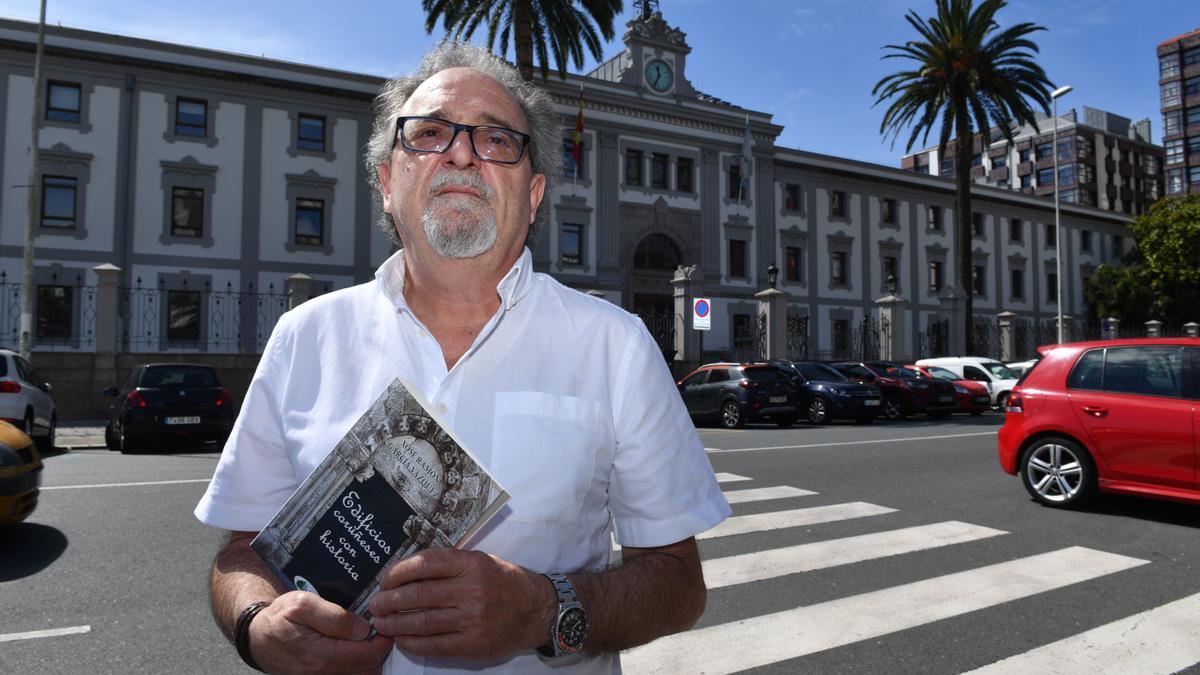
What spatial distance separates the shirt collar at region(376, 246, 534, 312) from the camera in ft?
6.10

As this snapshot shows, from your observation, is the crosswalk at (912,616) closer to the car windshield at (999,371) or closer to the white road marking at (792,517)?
the white road marking at (792,517)

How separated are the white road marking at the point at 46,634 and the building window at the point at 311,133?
27215mm

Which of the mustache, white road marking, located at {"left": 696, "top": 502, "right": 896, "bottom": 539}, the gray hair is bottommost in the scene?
white road marking, located at {"left": 696, "top": 502, "right": 896, "bottom": 539}

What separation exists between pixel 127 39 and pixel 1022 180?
7531cm

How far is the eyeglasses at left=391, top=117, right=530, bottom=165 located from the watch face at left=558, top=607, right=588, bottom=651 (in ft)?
3.57

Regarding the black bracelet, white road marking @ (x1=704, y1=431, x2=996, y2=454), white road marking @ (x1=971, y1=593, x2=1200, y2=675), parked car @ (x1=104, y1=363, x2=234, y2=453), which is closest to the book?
the black bracelet

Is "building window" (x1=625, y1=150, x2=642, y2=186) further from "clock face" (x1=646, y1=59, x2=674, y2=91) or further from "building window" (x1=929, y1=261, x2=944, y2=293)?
"building window" (x1=929, y1=261, x2=944, y2=293)

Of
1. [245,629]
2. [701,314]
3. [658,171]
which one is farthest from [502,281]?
[658,171]

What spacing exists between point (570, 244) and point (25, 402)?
23.5 meters

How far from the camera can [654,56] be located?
35406mm

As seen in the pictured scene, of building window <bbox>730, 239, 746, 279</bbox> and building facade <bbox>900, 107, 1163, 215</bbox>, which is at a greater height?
building facade <bbox>900, 107, 1163, 215</bbox>

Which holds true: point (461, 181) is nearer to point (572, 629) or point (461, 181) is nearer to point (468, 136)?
point (468, 136)

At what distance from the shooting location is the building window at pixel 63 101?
25141 millimetres

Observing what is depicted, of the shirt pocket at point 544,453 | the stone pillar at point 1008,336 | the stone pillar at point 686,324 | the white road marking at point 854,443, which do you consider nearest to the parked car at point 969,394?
the white road marking at point 854,443
